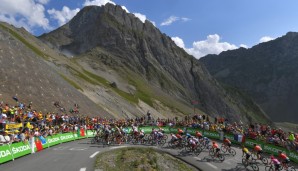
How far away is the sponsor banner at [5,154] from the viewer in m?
24.4

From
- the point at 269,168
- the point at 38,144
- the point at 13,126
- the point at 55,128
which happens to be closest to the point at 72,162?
the point at 38,144

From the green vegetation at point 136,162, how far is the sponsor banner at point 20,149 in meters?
6.02

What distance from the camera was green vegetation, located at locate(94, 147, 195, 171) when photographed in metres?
25.1

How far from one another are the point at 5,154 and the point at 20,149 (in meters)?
2.99

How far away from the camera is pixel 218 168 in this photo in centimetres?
2720

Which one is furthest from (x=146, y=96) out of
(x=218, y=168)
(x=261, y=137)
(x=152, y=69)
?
(x=218, y=168)

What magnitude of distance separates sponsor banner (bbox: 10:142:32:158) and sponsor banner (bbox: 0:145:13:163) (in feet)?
1.98

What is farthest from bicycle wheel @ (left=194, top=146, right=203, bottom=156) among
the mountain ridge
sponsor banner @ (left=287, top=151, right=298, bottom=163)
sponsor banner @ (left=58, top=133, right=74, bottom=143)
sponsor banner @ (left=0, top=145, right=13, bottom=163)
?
the mountain ridge

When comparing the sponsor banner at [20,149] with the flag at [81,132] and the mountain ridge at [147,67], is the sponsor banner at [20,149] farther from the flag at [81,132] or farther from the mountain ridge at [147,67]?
the mountain ridge at [147,67]

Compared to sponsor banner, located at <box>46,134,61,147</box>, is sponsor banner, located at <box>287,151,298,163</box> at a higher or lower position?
lower

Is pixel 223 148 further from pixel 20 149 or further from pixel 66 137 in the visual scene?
pixel 20 149

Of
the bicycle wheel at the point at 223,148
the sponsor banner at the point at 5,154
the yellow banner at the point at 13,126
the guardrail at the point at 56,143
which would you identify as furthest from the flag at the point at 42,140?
the bicycle wheel at the point at 223,148

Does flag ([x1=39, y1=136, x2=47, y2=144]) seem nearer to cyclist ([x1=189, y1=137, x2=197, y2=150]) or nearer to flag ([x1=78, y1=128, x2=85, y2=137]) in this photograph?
flag ([x1=78, y1=128, x2=85, y2=137])

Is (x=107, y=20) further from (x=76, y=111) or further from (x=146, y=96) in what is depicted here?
(x=76, y=111)
